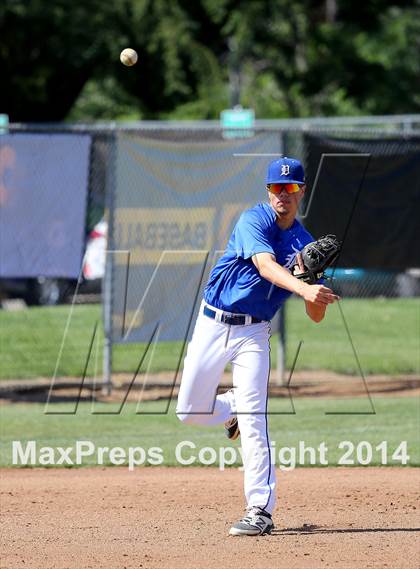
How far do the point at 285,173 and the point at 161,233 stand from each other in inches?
233

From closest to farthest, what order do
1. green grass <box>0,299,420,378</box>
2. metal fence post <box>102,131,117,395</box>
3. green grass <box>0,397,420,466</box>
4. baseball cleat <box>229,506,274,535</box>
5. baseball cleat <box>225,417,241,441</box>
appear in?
baseball cleat <box>229,506,274,535</box>
baseball cleat <box>225,417,241,441</box>
green grass <box>0,397,420,466</box>
metal fence post <box>102,131,117,395</box>
green grass <box>0,299,420,378</box>

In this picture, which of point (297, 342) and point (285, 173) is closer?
point (285, 173)

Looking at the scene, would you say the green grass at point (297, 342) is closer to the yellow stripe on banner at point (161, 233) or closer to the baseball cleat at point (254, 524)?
the yellow stripe on banner at point (161, 233)

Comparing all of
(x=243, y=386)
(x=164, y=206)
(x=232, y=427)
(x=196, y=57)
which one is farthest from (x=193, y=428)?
(x=196, y=57)

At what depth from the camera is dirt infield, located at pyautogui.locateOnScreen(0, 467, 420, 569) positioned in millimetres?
5969

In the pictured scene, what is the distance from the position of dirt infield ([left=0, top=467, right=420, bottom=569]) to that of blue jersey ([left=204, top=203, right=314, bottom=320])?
1366 mm

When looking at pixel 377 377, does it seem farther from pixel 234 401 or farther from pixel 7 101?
pixel 7 101

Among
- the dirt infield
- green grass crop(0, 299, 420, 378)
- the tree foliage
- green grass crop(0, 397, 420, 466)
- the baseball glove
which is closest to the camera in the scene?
the dirt infield

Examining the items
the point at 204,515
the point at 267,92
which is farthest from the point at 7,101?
the point at 204,515

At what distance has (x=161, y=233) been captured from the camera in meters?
12.3

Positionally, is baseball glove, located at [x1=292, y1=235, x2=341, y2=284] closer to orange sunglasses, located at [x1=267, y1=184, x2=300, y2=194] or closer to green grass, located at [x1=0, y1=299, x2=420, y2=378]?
orange sunglasses, located at [x1=267, y1=184, x2=300, y2=194]

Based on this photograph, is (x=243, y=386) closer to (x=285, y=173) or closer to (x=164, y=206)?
(x=285, y=173)

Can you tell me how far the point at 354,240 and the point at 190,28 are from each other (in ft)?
52.3

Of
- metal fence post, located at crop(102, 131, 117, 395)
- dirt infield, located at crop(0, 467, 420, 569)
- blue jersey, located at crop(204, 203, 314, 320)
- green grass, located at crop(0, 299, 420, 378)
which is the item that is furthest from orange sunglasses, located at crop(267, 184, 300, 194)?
green grass, located at crop(0, 299, 420, 378)
